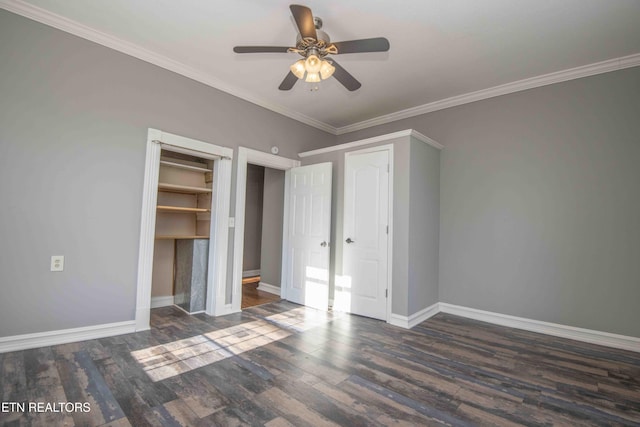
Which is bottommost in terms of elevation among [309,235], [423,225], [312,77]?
[309,235]

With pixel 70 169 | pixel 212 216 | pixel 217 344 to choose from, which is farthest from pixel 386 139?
pixel 70 169

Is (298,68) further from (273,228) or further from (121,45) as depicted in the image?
(273,228)

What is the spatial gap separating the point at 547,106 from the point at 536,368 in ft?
9.45

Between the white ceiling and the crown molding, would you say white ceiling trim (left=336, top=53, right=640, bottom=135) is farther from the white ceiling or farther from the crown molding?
the crown molding

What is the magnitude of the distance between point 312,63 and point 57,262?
289cm

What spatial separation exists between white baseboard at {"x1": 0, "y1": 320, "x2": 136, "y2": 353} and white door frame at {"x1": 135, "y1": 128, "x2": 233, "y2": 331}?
0.15 metres

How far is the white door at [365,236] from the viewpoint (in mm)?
3668

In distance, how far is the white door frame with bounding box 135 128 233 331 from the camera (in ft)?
10.1

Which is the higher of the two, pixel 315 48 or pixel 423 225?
pixel 315 48

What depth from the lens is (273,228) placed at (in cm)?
507

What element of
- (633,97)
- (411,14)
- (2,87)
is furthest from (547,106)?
(2,87)

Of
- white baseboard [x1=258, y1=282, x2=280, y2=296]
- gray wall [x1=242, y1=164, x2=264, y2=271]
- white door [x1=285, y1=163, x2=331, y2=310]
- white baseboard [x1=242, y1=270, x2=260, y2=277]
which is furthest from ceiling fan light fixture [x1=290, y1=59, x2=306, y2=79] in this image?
white baseboard [x1=242, y1=270, x2=260, y2=277]

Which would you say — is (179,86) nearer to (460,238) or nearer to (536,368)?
(460,238)

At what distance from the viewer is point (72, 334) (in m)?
2.69
